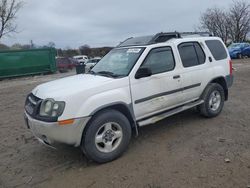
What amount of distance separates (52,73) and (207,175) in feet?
76.7

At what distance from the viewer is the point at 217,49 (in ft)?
20.4

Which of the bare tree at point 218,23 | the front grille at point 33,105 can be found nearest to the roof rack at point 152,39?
the front grille at point 33,105

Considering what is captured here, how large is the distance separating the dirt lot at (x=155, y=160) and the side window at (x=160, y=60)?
1272mm

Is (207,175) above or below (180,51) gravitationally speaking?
below

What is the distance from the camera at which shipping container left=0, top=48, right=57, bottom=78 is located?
22.4 metres

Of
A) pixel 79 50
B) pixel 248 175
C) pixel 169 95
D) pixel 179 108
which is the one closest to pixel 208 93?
pixel 179 108

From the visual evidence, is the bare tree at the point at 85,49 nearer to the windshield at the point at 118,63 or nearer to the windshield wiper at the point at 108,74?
the windshield at the point at 118,63

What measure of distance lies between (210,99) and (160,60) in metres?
1.70

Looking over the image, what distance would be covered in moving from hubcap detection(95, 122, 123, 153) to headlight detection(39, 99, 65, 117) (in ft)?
2.23

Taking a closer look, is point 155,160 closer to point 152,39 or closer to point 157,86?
point 157,86

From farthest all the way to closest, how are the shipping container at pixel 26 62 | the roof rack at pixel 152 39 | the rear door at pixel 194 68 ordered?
the shipping container at pixel 26 62 < the rear door at pixel 194 68 < the roof rack at pixel 152 39

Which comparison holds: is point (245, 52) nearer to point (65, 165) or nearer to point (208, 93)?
point (208, 93)

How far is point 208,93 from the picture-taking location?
19.1 ft

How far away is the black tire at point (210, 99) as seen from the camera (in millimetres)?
5831
